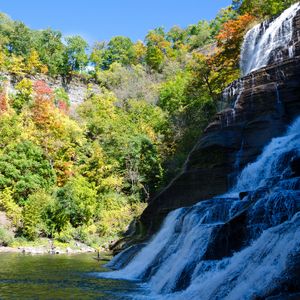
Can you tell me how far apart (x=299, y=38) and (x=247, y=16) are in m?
12.2

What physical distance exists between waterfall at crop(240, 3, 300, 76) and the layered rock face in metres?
2.78

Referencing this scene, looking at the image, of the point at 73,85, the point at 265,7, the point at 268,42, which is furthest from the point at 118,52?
the point at 268,42

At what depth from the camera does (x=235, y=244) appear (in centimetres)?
1427

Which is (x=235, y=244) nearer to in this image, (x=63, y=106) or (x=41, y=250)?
(x=41, y=250)

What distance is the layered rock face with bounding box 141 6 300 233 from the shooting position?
84.6ft

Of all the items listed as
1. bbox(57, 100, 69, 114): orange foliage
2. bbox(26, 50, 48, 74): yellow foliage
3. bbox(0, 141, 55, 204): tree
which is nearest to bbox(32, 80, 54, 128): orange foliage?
bbox(57, 100, 69, 114): orange foliage

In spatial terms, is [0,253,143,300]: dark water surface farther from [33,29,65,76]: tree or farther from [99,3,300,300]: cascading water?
[33,29,65,76]: tree

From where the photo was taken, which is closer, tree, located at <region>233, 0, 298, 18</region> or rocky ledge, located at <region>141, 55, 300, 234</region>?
rocky ledge, located at <region>141, 55, 300, 234</region>

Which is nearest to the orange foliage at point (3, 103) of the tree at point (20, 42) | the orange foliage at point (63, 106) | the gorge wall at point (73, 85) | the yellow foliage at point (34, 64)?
the orange foliage at point (63, 106)

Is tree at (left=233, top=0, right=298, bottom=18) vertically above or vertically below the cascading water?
above

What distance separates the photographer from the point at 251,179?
2308 cm

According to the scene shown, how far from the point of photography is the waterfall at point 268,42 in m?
31.9

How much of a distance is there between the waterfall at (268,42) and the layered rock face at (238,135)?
278 cm

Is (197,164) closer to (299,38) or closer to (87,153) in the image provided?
(299,38)
